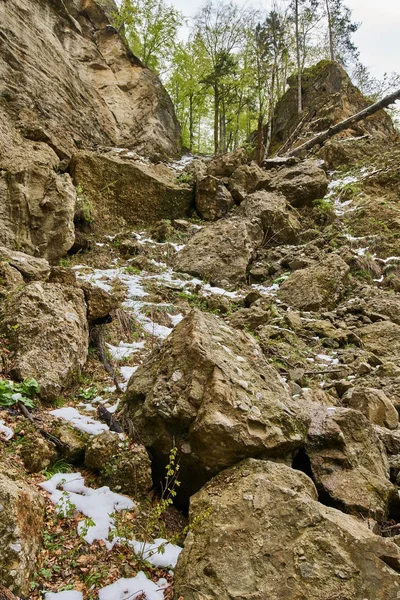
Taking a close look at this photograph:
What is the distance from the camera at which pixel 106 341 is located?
5.47m

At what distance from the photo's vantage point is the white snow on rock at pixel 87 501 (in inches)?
103

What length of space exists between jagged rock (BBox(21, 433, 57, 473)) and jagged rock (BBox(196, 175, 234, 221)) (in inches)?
383

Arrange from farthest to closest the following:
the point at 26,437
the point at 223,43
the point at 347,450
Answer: the point at 223,43, the point at 347,450, the point at 26,437

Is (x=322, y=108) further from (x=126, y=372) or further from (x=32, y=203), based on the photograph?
(x=126, y=372)

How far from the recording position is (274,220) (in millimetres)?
10891

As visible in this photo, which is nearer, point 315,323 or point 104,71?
point 315,323

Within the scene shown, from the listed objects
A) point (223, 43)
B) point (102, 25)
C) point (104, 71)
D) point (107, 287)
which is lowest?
point (107, 287)

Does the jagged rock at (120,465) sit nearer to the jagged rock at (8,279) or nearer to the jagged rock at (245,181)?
the jagged rock at (8,279)

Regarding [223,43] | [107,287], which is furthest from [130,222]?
[223,43]

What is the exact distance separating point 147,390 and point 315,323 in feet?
15.2

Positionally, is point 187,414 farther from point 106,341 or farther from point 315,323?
point 315,323

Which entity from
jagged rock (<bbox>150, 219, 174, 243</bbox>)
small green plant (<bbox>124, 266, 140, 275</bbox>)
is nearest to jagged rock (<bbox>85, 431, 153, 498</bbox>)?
small green plant (<bbox>124, 266, 140, 275</bbox>)

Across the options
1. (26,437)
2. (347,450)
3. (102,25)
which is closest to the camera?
(26,437)

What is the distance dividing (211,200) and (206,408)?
9.85 meters
